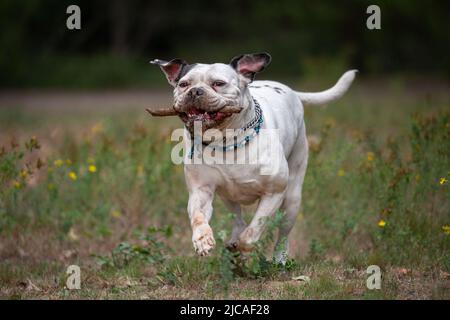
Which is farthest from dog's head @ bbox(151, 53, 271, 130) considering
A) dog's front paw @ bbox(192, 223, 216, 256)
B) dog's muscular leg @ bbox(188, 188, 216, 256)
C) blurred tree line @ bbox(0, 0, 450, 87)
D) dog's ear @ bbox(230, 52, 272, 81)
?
blurred tree line @ bbox(0, 0, 450, 87)

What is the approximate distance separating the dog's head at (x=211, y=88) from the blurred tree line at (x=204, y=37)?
17078mm

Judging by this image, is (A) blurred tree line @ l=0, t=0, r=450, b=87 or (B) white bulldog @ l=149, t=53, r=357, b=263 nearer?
(B) white bulldog @ l=149, t=53, r=357, b=263

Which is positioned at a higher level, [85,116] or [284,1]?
[284,1]

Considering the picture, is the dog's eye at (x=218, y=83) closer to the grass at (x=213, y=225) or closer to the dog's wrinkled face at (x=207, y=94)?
the dog's wrinkled face at (x=207, y=94)

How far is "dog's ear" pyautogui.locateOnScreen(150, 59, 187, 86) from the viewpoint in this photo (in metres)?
5.89

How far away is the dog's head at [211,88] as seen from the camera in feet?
18.2

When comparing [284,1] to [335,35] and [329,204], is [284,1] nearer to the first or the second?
[335,35]

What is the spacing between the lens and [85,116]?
17.1 metres

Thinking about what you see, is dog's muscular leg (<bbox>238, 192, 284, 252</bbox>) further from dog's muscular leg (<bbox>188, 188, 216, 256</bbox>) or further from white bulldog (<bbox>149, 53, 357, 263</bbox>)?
dog's muscular leg (<bbox>188, 188, 216, 256</bbox>)

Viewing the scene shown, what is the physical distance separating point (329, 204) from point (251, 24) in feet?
72.2

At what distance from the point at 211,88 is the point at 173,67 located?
49cm

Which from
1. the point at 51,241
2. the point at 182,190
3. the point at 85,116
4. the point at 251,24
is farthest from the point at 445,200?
the point at 251,24

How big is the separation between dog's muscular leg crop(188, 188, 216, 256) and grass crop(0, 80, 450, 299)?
0.19 metres

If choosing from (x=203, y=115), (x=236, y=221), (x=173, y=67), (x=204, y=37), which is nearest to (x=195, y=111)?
(x=203, y=115)
